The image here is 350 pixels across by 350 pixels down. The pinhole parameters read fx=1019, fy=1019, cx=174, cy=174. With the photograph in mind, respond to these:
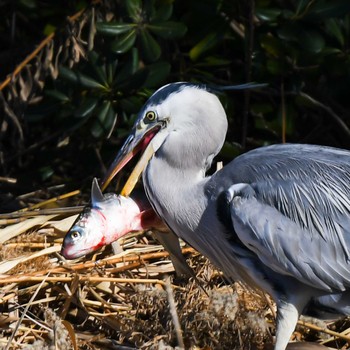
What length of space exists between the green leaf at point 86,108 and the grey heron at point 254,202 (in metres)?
1.04

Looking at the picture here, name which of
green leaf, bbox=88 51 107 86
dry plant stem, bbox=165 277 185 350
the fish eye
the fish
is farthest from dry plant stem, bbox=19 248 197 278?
green leaf, bbox=88 51 107 86

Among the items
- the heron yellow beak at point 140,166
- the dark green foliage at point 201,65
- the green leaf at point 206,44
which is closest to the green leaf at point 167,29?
the dark green foliage at point 201,65

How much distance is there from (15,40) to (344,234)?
2.55m

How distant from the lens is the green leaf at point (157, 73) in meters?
4.30

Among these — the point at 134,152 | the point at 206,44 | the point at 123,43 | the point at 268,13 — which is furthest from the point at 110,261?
the point at 268,13

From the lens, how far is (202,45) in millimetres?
4469

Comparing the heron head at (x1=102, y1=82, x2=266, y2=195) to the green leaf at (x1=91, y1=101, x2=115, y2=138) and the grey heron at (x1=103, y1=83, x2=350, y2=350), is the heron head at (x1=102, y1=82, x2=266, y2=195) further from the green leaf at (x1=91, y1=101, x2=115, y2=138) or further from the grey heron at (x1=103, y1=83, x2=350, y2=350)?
the green leaf at (x1=91, y1=101, x2=115, y2=138)

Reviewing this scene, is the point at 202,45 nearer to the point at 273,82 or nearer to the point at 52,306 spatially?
the point at 273,82

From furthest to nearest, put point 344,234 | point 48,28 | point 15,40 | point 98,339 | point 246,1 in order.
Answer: point 15,40 < point 48,28 < point 246,1 < point 98,339 < point 344,234

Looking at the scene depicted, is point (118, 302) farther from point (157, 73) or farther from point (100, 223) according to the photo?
point (157, 73)

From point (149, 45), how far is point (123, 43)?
108 millimetres

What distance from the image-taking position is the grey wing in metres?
Answer: 3.04

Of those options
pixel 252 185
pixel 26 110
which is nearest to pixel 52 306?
pixel 252 185

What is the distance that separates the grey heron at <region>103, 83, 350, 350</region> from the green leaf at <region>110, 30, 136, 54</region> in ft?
3.13
